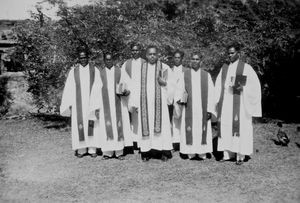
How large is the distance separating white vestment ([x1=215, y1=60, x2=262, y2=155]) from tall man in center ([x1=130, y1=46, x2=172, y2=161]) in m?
1.10

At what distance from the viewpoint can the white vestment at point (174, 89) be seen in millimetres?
6562

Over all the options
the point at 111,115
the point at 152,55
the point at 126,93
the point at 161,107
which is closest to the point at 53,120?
the point at 111,115

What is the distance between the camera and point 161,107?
259 inches

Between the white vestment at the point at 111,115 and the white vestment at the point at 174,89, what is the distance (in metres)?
0.88

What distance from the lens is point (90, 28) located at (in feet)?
28.8

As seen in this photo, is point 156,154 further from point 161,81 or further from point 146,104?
point 161,81

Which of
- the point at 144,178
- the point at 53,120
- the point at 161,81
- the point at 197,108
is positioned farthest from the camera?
the point at 53,120

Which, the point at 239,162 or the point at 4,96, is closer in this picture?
the point at 239,162

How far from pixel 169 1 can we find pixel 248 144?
31.5 ft

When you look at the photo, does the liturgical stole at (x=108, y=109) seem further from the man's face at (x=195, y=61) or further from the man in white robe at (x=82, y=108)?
the man's face at (x=195, y=61)

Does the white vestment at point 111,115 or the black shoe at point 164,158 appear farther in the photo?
the white vestment at point 111,115

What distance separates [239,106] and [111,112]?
246cm

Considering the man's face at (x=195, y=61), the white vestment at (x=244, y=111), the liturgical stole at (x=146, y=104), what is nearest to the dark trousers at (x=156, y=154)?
the liturgical stole at (x=146, y=104)

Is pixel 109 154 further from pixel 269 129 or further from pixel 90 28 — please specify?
pixel 269 129
